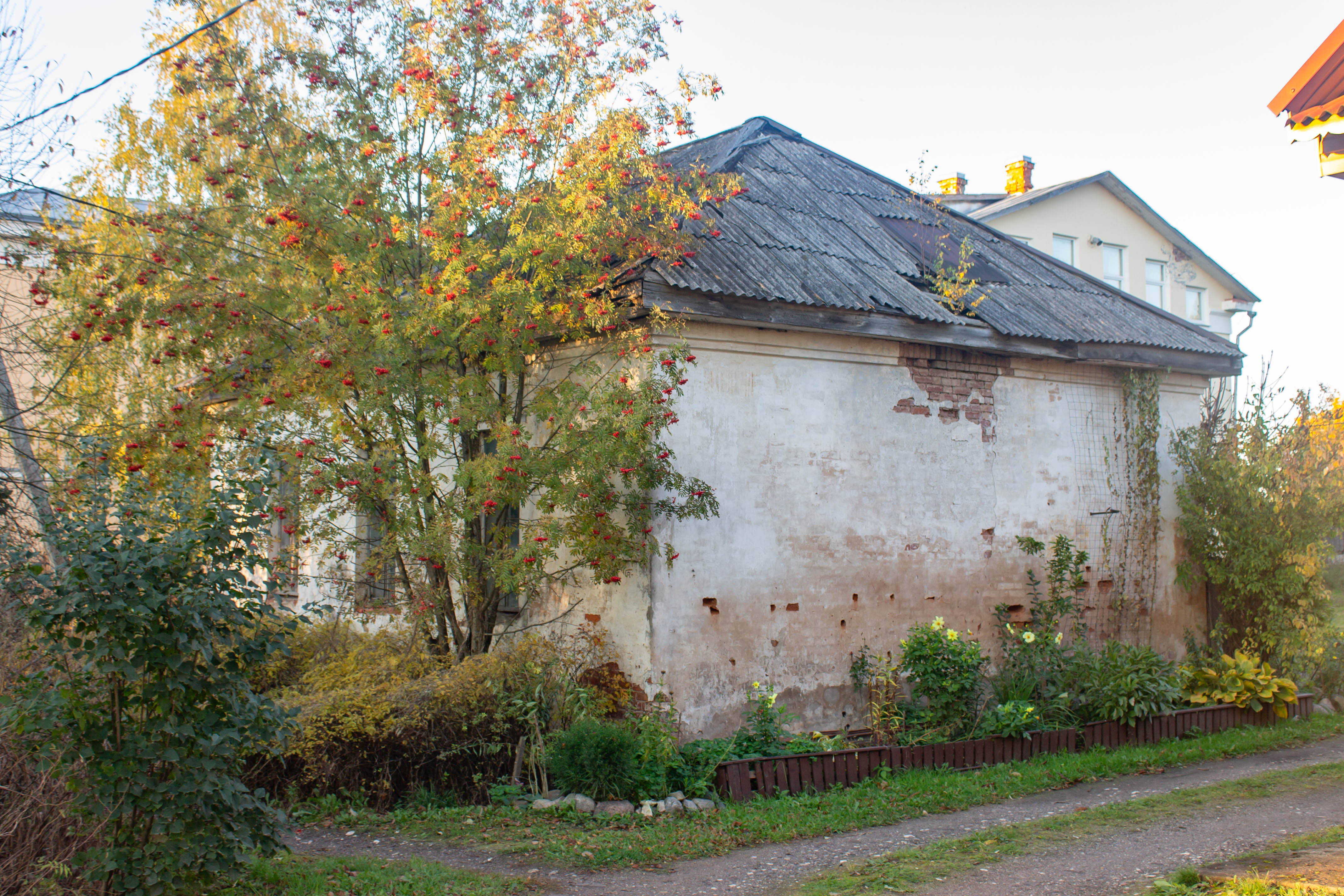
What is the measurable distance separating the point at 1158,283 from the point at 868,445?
1557cm

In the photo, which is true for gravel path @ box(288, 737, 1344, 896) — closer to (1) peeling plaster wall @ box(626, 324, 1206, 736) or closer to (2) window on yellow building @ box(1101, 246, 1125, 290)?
(1) peeling plaster wall @ box(626, 324, 1206, 736)

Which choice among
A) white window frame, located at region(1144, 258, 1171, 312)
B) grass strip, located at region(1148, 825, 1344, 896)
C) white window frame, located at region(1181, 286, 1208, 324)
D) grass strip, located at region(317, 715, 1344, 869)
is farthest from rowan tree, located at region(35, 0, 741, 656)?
white window frame, located at region(1181, 286, 1208, 324)

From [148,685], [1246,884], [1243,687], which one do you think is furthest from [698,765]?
[1243,687]

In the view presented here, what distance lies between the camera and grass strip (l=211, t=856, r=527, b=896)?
16.9 feet

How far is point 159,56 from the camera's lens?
7.70m

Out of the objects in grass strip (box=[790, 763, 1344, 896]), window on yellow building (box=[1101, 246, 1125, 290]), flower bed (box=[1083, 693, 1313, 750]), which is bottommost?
grass strip (box=[790, 763, 1344, 896])

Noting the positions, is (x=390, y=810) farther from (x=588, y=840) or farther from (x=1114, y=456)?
(x=1114, y=456)

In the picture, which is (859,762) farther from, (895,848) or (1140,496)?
(1140,496)

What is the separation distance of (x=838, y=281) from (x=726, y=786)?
454cm

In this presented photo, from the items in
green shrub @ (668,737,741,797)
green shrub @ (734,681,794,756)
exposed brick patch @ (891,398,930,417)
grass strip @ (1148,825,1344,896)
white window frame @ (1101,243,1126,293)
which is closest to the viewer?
grass strip @ (1148,825,1344,896)

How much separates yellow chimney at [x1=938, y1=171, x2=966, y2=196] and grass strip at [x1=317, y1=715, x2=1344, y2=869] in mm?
16746

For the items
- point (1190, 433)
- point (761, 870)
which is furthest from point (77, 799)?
point (1190, 433)

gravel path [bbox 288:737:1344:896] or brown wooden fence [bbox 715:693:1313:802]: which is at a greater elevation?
brown wooden fence [bbox 715:693:1313:802]

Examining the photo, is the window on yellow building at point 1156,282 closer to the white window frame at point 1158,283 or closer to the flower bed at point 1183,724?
the white window frame at point 1158,283
